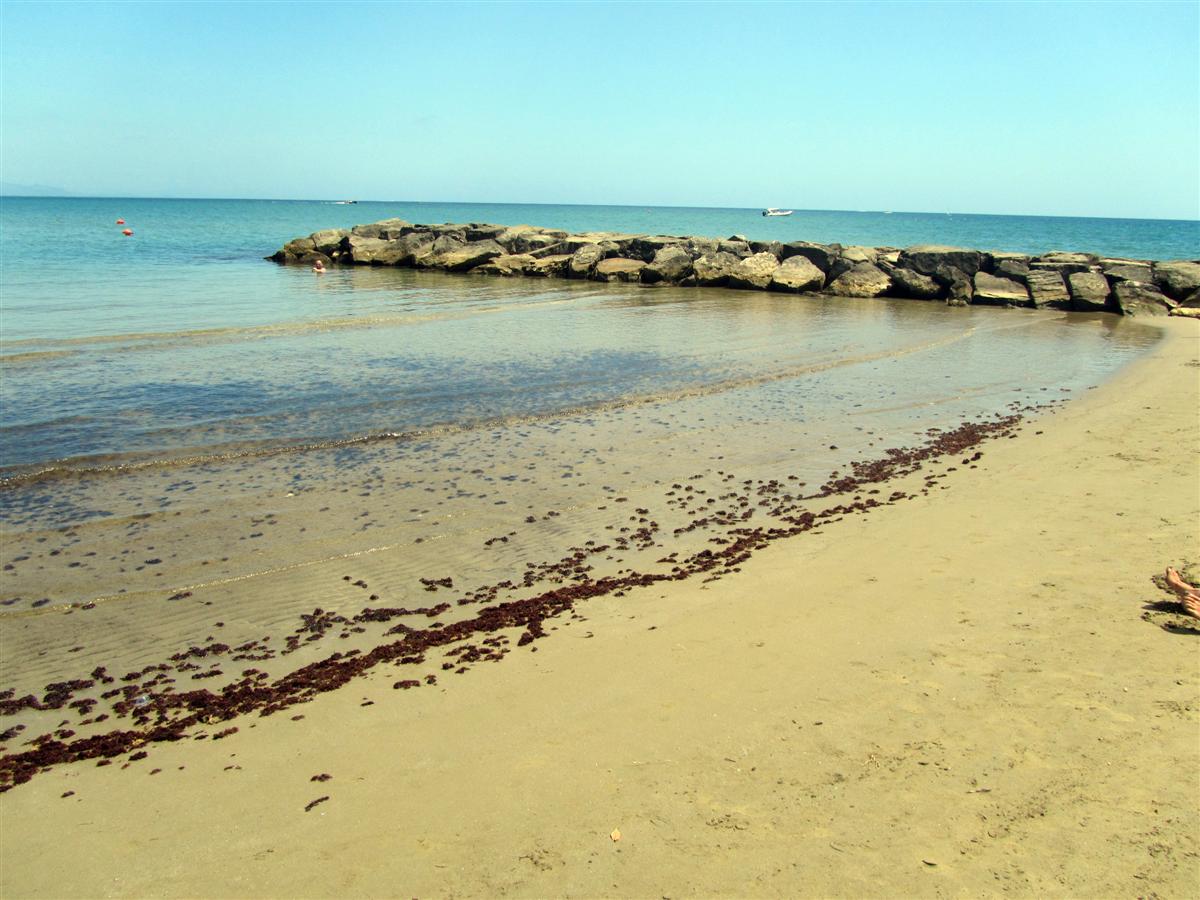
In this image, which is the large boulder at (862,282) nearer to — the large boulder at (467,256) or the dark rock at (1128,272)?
the dark rock at (1128,272)

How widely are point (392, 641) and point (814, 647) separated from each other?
2841mm

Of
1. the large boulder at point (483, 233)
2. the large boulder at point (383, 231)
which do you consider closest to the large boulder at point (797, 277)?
the large boulder at point (483, 233)

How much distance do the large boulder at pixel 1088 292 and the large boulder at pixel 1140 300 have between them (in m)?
0.37

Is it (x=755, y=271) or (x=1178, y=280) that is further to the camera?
(x=755, y=271)

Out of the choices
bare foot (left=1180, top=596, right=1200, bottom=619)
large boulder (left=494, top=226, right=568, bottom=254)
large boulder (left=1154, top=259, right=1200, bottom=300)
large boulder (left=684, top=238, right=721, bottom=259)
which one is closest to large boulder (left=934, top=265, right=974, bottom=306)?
large boulder (left=1154, top=259, right=1200, bottom=300)

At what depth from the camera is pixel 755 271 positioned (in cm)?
3228

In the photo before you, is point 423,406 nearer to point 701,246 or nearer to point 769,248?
Answer: point 769,248

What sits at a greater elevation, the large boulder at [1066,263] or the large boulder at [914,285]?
the large boulder at [1066,263]

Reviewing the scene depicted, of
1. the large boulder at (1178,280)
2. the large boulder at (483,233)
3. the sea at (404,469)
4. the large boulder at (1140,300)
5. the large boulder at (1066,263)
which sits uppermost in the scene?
the large boulder at (483,233)

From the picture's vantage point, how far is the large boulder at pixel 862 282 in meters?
30.6

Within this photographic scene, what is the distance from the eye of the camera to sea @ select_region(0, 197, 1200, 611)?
8383mm

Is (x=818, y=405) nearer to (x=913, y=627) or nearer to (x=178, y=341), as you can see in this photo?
(x=913, y=627)

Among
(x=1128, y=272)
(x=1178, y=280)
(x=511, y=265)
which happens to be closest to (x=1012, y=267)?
(x=1128, y=272)

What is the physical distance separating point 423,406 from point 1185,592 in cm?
1005
